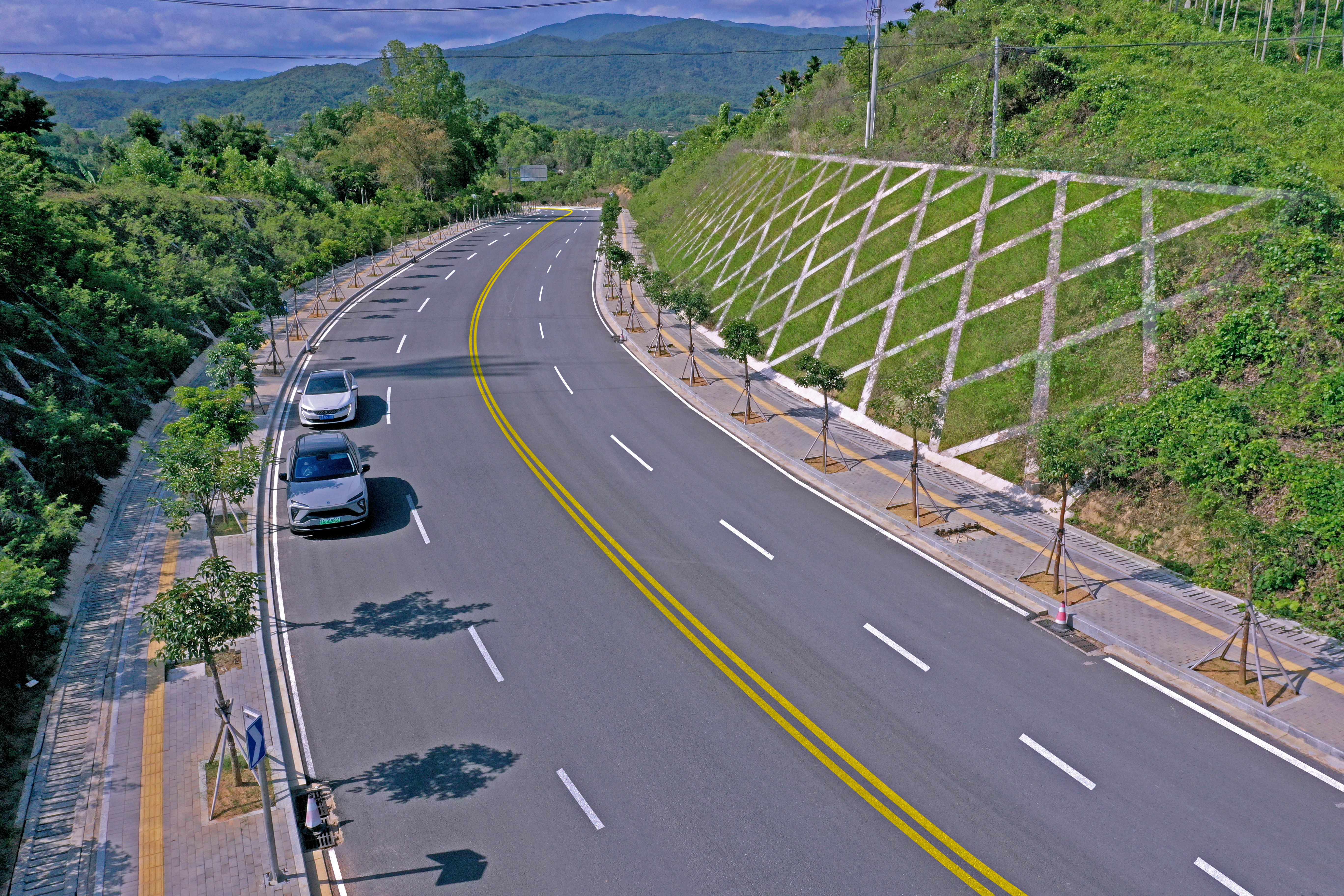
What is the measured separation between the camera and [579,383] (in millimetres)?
31250

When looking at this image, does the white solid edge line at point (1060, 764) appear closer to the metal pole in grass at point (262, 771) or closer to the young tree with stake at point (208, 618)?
the metal pole in grass at point (262, 771)

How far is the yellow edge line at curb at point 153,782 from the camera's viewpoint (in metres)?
10.0

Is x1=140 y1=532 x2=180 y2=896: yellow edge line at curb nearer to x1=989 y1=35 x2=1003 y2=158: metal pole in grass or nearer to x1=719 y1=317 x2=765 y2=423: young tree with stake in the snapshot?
x1=719 y1=317 x2=765 y2=423: young tree with stake

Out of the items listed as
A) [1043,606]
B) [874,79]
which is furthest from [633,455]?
[874,79]

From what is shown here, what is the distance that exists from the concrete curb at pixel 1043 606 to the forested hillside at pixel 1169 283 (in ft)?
6.84

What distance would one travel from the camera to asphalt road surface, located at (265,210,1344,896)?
10.1 m

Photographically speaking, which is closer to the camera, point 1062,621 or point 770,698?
point 770,698

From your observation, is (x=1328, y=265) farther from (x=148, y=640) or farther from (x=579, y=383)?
(x=148, y=640)

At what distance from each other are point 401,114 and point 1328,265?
99849mm

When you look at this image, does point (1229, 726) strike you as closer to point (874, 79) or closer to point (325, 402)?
point (325, 402)

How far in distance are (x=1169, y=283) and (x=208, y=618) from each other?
841 inches

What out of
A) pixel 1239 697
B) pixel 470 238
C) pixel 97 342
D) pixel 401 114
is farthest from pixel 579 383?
pixel 401 114

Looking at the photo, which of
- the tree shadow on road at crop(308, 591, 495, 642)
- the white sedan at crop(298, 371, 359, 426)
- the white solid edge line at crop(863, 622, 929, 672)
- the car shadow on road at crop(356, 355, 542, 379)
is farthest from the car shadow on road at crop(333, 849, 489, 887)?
the car shadow on road at crop(356, 355, 542, 379)

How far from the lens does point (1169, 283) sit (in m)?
19.8
